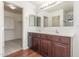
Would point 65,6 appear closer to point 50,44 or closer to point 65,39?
point 65,39

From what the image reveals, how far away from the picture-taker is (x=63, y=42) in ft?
4.97

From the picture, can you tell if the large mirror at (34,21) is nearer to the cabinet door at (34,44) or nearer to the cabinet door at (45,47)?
the cabinet door at (34,44)

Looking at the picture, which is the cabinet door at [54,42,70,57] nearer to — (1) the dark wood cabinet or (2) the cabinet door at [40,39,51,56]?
(1) the dark wood cabinet

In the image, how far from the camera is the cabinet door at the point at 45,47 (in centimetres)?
182

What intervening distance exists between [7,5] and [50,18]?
95 cm

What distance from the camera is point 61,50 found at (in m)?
1.56

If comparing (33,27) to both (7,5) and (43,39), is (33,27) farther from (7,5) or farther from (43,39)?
(7,5)

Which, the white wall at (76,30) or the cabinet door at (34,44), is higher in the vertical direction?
the white wall at (76,30)

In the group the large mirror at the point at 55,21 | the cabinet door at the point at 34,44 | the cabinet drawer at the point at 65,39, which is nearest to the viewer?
the cabinet drawer at the point at 65,39

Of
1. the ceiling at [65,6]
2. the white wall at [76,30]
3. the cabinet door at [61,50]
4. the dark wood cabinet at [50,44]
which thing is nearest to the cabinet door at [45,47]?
the dark wood cabinet at [50,44]

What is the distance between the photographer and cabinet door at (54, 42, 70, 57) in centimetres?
147

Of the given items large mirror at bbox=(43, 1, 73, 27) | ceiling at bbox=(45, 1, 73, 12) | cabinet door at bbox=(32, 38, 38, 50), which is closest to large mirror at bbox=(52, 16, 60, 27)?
large mirror at bbox=(43, 1, 73, 27)

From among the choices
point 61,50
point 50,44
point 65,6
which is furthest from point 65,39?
point 65,6

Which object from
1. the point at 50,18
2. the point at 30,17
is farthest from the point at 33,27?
the point at 50,18
